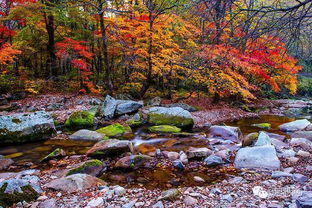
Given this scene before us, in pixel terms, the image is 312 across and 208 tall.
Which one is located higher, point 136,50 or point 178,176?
→ point 136,50

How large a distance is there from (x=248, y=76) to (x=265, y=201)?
13.9 m

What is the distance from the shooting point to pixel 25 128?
22.8 feet

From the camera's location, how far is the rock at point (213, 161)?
4.91 meters

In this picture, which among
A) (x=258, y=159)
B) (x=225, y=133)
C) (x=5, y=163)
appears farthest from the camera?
(x=225, y=133)

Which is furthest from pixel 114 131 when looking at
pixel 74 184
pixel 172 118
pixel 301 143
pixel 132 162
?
pixel 301 143

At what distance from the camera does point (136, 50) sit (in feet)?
40.4

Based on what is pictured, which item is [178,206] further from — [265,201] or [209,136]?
[209,136]

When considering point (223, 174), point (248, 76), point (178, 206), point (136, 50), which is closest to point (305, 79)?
point (248, 76)

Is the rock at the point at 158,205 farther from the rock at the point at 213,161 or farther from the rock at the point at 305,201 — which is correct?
the rock at the point at 213,161

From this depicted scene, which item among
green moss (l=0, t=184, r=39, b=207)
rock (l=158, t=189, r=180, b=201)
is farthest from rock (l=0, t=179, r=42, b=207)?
rock (l=158, t=189, r=180, b=201)

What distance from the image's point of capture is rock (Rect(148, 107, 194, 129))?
9.20 metres

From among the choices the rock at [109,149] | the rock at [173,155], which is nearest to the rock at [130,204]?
the rock at [173,155]

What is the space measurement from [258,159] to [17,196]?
4446 millimetres

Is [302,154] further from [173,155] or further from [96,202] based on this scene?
[96,202]
